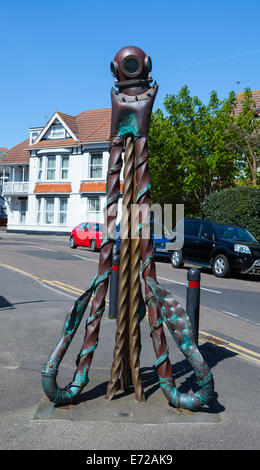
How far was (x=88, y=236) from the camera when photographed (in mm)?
22547

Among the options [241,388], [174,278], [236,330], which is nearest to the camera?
[241,388]

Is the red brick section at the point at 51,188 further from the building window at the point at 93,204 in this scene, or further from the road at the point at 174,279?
the road at the point at 174,279

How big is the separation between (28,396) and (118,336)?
965 mm

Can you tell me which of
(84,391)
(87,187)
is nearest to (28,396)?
(84,391)

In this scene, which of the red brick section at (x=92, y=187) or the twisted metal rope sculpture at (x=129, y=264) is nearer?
the twisted metal rope sculpture at (x=129, y=264)

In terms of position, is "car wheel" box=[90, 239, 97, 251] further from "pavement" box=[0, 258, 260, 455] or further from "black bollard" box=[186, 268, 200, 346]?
"black bollard" box=[186, 268, 200, 346]

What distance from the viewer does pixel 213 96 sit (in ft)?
84.9

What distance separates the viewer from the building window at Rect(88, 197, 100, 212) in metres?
35.9

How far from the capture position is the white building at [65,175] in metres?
36.0

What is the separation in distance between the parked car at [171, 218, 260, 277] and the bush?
148 inches

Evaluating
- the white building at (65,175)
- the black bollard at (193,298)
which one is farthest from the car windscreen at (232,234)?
the white building at (65,175)

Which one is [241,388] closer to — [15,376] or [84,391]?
[84,391]

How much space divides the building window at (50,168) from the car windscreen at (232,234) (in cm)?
2516

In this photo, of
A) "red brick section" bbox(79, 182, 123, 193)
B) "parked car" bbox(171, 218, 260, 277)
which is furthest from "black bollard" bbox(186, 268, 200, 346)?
"red brick section" bbox(79, 182, 123, 193)
